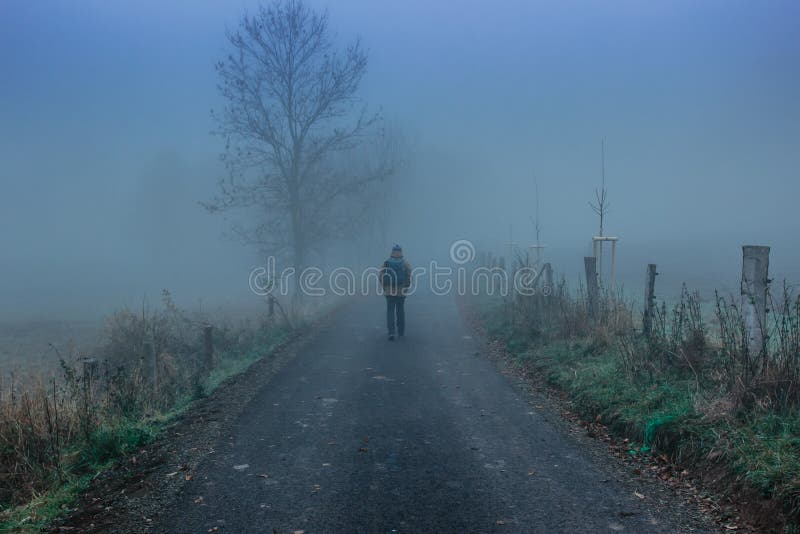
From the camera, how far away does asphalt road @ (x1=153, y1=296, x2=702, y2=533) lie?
4258 millimetres

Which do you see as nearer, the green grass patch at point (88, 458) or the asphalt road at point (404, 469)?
the asphalt road at point (404, 469)

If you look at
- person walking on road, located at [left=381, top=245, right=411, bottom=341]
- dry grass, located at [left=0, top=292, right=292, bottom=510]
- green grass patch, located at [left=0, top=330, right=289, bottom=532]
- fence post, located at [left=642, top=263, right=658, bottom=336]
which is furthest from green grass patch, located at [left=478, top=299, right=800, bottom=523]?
dry grass, located at [left=0, top=292, right=292, bottom=510]

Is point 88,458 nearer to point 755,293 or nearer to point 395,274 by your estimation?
point 755,293

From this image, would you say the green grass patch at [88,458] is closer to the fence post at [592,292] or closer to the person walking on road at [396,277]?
the person walking on road at [396,277]

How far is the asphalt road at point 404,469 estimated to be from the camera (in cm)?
426

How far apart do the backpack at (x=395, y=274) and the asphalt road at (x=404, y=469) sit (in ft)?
14.7

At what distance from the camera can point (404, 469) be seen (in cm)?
531

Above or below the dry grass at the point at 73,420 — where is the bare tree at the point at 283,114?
above

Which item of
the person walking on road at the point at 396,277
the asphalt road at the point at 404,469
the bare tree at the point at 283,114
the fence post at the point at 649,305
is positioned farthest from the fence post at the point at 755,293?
the bare tree at the point at 283,114

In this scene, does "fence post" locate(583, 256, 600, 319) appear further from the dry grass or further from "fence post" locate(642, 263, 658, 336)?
the dry grass

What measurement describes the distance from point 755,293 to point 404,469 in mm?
4850

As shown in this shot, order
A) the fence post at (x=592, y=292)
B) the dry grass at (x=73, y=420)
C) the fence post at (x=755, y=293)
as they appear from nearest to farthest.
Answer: the dry grass at (x=73, y=420) → the fence post at (x=755, y=293) → the fence post at (x=592, y=292)

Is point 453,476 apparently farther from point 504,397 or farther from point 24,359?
point 24,359

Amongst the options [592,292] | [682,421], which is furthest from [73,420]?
[592,292]
